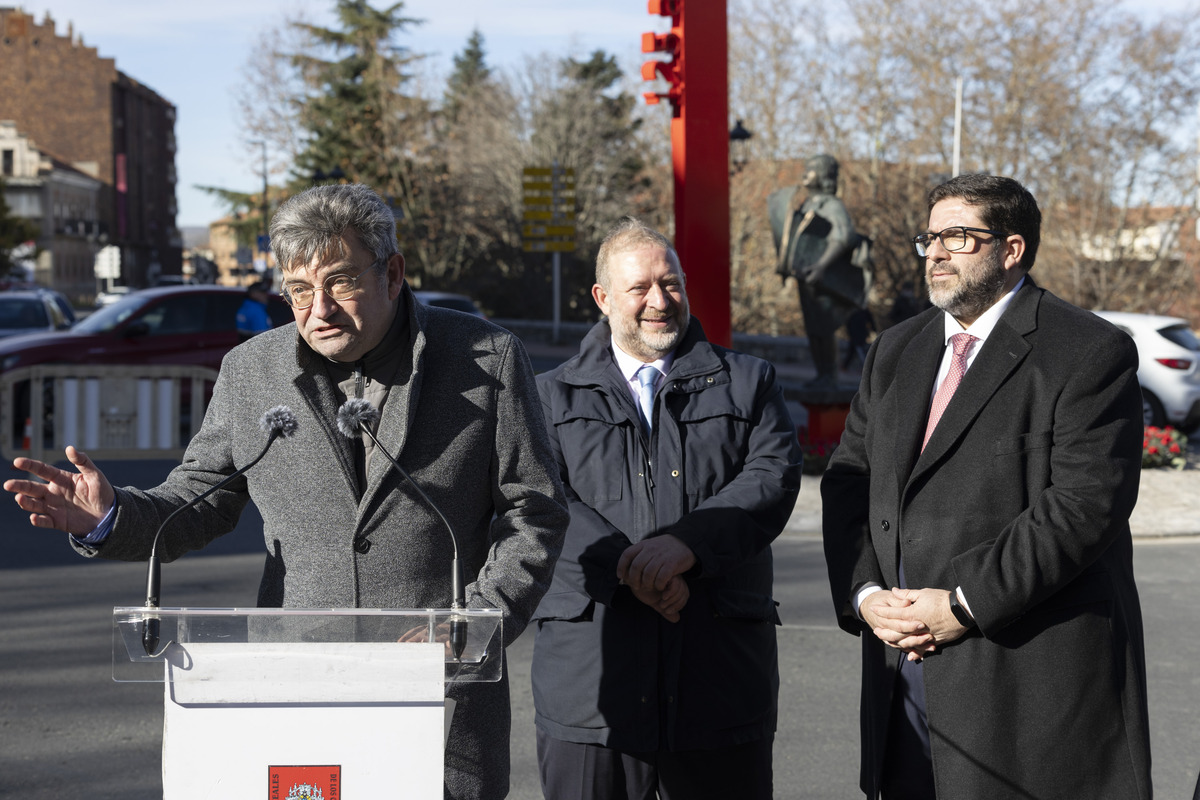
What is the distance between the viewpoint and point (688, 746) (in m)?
3.04

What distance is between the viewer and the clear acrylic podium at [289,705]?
185 centimetres

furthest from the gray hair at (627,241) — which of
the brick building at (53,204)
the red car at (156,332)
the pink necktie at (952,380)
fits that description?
the brick building at (53,204)

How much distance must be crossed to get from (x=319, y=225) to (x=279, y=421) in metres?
0.40

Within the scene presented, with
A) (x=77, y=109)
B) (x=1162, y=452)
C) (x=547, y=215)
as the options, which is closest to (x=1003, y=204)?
(x=1162, y=452)

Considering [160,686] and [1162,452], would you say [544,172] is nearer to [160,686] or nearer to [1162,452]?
[1162,452]

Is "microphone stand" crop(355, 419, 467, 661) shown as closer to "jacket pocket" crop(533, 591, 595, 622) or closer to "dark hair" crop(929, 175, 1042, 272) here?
"jacket pocket" crop(533, 591, 595, 622)

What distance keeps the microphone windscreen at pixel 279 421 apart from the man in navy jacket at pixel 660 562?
944 millimetres

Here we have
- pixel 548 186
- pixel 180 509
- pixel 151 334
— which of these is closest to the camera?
pixel 180 509

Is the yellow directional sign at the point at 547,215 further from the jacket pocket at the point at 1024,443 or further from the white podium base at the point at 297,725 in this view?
the white podium base at the point at 297,725

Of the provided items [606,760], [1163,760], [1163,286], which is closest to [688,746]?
[606,760]

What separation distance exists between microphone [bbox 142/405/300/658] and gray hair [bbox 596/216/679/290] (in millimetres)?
1184

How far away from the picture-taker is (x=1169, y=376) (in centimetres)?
1527

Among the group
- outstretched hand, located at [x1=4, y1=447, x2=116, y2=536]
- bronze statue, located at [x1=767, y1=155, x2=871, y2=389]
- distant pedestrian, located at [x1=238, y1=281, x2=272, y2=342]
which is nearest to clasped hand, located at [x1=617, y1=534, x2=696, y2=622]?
outstretched hand, located at [x1=4, y1=447, x2=116, y2=536]

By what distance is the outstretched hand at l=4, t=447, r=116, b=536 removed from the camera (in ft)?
7.57
